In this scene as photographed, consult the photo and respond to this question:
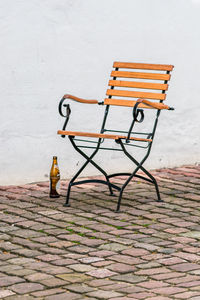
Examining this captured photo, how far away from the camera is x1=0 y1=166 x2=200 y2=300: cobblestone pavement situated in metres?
3.84

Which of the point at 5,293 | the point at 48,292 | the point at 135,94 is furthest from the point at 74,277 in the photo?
the point at 135,94

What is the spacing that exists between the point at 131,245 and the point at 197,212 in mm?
1091

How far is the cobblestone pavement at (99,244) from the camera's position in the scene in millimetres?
3840

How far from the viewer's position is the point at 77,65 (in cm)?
686

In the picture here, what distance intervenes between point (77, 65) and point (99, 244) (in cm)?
261

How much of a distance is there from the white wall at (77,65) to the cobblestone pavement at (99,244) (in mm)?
413

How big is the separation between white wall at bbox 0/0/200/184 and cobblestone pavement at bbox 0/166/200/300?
0.41 m

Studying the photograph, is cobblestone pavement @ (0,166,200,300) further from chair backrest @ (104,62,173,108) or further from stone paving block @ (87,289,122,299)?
chair backrest @ (104,62,173,108)

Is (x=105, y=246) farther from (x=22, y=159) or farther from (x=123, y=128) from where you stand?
(x=123, y=128)

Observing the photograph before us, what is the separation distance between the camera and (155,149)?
292 inches

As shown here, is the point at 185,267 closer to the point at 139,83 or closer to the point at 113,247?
the point at 113,247

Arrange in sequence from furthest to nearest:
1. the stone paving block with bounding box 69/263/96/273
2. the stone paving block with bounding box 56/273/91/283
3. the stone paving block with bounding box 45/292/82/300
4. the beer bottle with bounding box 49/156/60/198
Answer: the beer bottle with bounding box 49/156/60/198 → the stone paving block with bounding box 69/263/96/273 → the stone paving block with bounding box 56/273/91/283 → the stone paving block with bounding box 45/292/82/300

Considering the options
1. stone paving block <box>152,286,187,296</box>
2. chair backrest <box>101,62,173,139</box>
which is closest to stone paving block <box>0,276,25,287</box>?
stone paving block <box>152,286,187,296</box>

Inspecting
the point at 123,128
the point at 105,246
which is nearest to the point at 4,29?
the point at 123,128
